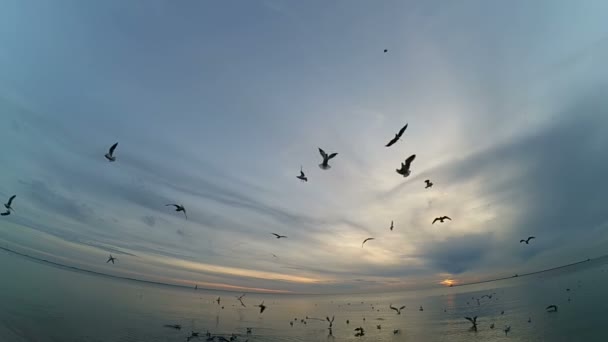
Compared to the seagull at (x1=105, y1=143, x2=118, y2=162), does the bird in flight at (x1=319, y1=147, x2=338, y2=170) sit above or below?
above

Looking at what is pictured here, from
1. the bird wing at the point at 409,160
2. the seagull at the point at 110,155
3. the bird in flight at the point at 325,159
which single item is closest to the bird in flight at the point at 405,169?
the bird wing at the point at 409,160

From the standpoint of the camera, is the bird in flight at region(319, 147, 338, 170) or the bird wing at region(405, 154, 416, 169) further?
the bird in flight at region(319, 147, 338, 170)

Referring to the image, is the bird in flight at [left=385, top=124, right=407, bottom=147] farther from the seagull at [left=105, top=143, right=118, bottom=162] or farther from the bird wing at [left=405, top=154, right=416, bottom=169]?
the seagull at [left=105, top=143, right=118, bottom=162]

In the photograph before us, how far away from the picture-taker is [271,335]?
46844 millimetres

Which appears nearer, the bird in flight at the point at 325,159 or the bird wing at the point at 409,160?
the bird wing at the point at 409,160

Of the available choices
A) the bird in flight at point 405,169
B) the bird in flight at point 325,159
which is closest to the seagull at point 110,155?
the bird in flight at point 325,159

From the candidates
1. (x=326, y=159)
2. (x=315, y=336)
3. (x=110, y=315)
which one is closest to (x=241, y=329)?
(x=315, y=336)

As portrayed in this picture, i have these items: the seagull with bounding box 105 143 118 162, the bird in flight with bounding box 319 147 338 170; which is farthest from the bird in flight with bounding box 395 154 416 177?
the seagull with bounding box 105 143 118 162

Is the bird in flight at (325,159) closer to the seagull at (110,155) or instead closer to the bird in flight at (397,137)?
the bird in flight at (397,137)

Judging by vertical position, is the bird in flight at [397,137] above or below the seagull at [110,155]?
above

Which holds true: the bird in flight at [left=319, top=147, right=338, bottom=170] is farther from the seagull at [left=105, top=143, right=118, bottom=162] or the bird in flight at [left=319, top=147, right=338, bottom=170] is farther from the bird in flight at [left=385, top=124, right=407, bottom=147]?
the seagull at [left=105, top=143, right=118, bottom=162]

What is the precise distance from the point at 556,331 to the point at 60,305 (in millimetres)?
76004

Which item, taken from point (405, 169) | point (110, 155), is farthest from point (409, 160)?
point (110, 155)

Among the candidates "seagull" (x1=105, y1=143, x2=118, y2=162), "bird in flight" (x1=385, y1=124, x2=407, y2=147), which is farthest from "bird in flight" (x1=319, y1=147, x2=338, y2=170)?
"seagull" (x1=105, y1=143, x2=118, y2=162)
